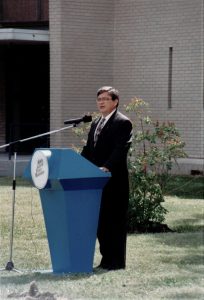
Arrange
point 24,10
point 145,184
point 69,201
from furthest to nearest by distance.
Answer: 1. point 24,10
2. point 145,184
3. point 69,201

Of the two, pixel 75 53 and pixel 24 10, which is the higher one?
pixel 24 10

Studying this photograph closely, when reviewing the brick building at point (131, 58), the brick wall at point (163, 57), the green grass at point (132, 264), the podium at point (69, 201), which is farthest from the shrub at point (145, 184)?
the brick wall at point (163, 57)

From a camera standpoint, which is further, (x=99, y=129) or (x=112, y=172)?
(x=99, y=129)

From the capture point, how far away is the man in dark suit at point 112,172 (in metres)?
8.92

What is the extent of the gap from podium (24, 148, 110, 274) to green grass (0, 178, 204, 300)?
0.68 feet

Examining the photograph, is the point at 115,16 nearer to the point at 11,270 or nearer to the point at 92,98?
the point at 92,98

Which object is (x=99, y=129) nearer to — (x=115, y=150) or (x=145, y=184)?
(x=115, y=150)

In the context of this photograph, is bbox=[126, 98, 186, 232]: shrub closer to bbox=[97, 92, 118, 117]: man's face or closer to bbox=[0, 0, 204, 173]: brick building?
bbox=[97, 92, 118, 117]: man's face

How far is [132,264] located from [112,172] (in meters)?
1.37

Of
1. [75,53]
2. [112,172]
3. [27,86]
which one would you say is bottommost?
[112,172]

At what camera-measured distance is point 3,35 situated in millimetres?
20391

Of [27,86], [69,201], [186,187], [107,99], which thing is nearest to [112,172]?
[69,201]

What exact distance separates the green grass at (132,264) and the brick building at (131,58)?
4789 millimetres

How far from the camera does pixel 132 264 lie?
979cm
